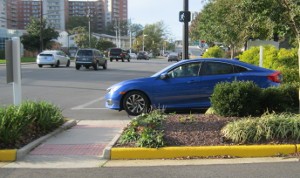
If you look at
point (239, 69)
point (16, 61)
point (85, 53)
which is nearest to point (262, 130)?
point (239, 69)

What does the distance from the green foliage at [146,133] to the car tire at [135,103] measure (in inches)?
101

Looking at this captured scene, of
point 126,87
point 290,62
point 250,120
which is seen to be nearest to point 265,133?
point 250,120

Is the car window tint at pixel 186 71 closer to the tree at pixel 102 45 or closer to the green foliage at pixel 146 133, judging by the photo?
the green foliage at pixel 146 133

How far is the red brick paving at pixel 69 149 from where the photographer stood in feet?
25.8

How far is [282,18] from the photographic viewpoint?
31.5 feet

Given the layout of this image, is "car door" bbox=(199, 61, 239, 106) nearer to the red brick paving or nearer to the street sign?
the street sign

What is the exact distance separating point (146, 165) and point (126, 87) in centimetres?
480

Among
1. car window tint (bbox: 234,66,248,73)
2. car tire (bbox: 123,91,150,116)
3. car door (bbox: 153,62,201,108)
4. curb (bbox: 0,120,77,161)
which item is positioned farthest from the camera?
car window tint (bbox: 234,66,248,73)

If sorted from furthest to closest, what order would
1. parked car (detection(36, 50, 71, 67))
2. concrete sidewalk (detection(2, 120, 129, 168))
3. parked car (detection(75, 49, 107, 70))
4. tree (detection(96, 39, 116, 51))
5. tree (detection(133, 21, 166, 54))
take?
Result: tree (detection(133, 21, 166, 54)), tree (detection(96, 39, 116, 51)), parked car (detection(36, 50, 71, 67)), parked car (detection(75, 49, 107, 70)), concrete sidewalk (detection(2, 120, 129, 168))

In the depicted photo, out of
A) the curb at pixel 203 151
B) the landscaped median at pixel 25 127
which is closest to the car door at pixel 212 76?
the landscaped median at pixel 25 127

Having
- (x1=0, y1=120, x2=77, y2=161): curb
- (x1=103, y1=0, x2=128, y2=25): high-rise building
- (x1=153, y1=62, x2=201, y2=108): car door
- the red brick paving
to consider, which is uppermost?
(x1=103, y1=0, x2=128, y2=25): high-rise building

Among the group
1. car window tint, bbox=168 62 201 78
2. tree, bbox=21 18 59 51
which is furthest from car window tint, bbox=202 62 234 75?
tree, bbox=21 18 59 51

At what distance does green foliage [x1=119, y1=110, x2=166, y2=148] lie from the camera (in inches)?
304

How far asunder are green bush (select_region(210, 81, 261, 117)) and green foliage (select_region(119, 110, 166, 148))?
139 cm
